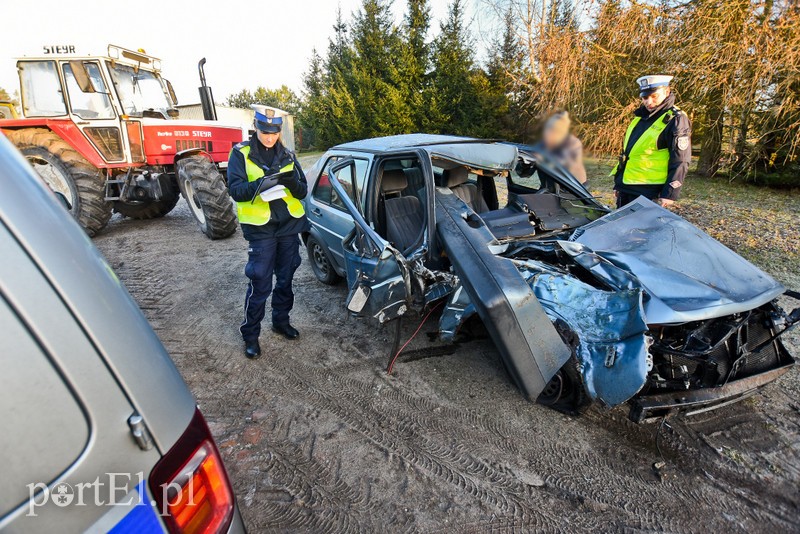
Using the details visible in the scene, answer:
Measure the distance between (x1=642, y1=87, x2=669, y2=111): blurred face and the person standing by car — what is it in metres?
1.87

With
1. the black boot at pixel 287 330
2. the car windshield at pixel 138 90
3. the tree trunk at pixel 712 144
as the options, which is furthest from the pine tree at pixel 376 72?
the black boot at pixel 287 330

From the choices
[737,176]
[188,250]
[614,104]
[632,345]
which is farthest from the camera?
[737,176]

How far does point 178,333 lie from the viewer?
365 cm

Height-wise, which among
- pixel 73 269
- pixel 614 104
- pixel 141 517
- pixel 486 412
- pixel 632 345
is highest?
pixel 614 104

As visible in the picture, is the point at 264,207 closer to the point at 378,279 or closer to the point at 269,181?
the point at 269,181

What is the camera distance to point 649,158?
3584mm

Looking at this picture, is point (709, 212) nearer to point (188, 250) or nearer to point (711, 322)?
point (711, 322)

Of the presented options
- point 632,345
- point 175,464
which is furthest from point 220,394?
point 632,345

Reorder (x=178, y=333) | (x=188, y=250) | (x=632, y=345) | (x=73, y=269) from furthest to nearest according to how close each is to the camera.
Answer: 1. (x=188, y=250)
2. (x=178, y=333)
3. (x=632, y=345)
4. (x=73, y=269)

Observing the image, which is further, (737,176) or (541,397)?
(737,176)

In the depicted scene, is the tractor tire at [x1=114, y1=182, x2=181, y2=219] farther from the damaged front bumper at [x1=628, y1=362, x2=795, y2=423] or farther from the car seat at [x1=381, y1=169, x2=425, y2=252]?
the damaged front bumper at [x1=628, y1=362, x2=795, y2=423]

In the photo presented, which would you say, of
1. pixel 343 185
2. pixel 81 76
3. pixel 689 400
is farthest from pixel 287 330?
pixel 81 76

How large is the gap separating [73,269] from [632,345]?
2.18 m

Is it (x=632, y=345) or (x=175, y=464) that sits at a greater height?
(x=175, y=464)
